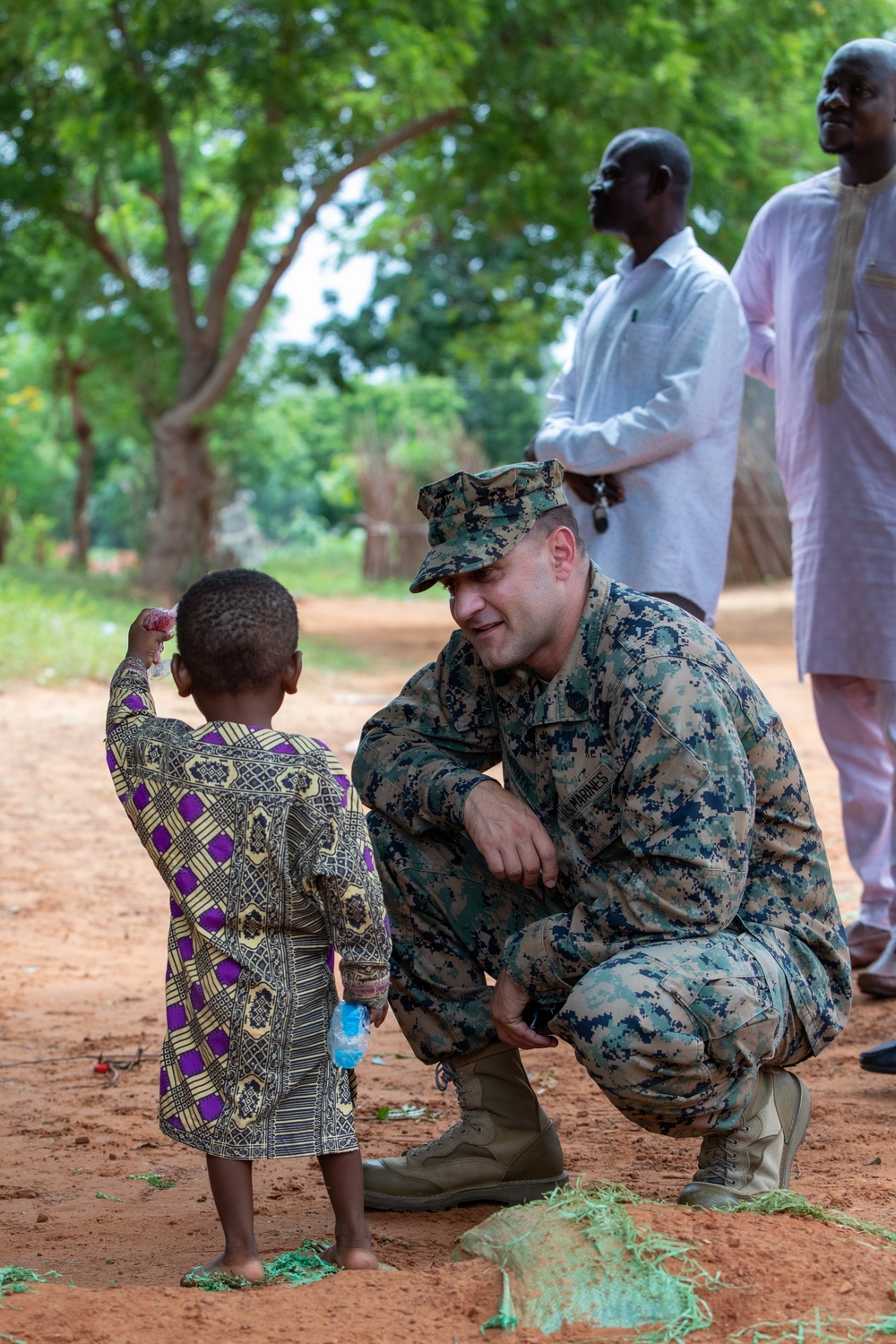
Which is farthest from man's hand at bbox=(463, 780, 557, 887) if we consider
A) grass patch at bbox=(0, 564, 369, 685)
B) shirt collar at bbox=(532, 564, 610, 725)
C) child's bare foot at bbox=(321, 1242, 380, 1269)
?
grass patch at bbox=(0, 564, 369, 685)

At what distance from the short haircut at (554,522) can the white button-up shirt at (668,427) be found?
3.96 feet

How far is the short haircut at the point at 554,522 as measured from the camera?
8.00ft

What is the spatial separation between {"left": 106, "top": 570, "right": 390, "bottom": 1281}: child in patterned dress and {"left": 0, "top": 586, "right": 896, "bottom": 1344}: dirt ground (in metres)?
0.20

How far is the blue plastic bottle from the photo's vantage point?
2150mm

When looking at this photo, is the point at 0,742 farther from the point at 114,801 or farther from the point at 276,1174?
the point at 276,1174

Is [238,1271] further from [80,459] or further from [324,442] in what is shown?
[324,442]

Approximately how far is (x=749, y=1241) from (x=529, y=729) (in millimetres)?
938

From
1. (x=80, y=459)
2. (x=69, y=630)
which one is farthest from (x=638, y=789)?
(x=80, y=459)

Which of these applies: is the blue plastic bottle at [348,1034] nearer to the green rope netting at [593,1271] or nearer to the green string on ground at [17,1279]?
the green rope netting at [593,1271]

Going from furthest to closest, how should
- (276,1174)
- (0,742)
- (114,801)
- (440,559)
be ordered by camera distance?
1. (0,742)
2. (114,801)
3. (276,1174)
4. (440,559)

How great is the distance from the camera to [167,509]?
1502cm

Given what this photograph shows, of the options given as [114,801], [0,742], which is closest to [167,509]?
[0,742]

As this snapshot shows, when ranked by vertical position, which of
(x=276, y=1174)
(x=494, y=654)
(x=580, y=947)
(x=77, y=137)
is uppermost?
(x=77, y=137)

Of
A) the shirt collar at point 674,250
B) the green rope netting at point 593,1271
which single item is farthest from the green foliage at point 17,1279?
the shirt collar at point 674,250
